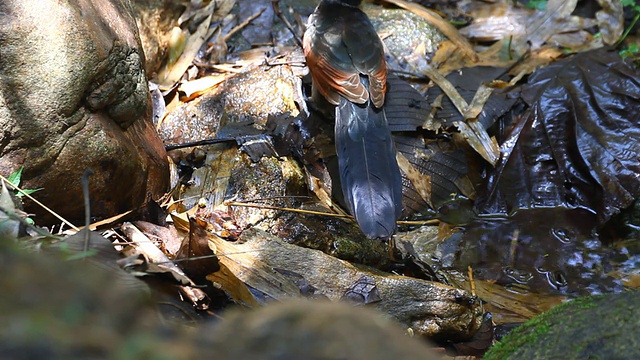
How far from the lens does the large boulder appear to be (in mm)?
2941

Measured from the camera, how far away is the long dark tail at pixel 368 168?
12.9 ft

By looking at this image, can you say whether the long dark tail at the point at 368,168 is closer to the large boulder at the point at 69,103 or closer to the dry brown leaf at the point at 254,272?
the dry brown leaf at the point at 254,272

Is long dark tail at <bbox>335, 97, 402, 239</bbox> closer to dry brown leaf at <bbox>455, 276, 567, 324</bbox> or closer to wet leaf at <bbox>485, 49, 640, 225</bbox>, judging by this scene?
dry brown leaf at <bbox>455, 276, 567, 324</bbox>

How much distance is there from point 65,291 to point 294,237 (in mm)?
3024

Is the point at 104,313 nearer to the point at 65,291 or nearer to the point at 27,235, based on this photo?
the point at 65,291

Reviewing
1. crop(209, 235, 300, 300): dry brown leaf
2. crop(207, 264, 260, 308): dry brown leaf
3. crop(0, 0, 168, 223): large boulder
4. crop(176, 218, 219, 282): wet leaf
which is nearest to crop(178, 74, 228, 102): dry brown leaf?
crop(0, 0, 168, 223): large boulder

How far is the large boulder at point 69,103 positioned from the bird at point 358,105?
138cm

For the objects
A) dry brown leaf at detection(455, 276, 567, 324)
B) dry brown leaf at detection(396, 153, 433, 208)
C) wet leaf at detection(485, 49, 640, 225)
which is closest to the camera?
dry brown leaf at detection(455, 276, 567, 324)

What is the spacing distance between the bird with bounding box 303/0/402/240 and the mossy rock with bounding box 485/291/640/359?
1.87 m

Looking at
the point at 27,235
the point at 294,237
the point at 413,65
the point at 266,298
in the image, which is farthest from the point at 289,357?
the point at 413,65

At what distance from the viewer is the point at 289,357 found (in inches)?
39.8

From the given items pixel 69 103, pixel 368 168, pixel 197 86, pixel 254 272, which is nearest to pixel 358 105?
pixel 368 168

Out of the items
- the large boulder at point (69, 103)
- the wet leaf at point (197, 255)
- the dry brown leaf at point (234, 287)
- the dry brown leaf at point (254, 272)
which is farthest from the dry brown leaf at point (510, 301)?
the large boulder at point (69, 103)

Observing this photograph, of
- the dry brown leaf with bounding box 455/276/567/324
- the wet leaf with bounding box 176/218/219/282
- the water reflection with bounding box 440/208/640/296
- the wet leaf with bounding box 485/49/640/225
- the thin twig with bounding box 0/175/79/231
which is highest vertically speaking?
the thin twig with bounding box 0/175/79/231
